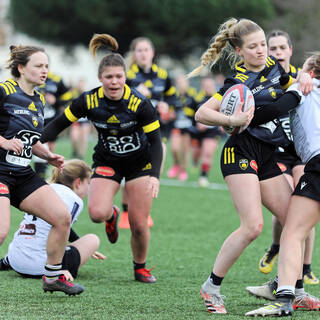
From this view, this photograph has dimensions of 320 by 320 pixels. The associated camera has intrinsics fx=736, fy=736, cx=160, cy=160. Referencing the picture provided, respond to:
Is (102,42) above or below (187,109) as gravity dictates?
above

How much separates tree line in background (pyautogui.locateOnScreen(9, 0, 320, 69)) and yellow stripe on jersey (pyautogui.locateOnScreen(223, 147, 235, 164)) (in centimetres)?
3424

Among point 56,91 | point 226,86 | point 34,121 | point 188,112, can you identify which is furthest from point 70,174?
point 188,112

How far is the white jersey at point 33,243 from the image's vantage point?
6148 millimetres

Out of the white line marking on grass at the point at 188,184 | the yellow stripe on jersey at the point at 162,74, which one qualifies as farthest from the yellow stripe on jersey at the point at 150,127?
the white line marking on grass at the point at 188,184

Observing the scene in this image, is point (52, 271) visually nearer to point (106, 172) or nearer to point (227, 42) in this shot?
point (106, 172)

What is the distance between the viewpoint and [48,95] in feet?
39.2

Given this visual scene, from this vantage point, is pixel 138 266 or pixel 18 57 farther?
pixel 138 266

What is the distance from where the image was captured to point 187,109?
16500mm

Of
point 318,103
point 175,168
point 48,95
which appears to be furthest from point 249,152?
point 175,168

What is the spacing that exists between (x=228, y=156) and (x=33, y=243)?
191 centimetres

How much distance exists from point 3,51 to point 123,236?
164ft

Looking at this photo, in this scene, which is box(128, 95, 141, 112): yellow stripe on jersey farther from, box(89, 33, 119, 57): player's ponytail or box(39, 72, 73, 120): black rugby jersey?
box(39, 72, 73, 120): black rugby jersey

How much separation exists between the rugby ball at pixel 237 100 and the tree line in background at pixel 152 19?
34338 mm

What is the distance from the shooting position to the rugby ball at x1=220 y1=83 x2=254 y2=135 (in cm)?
506
